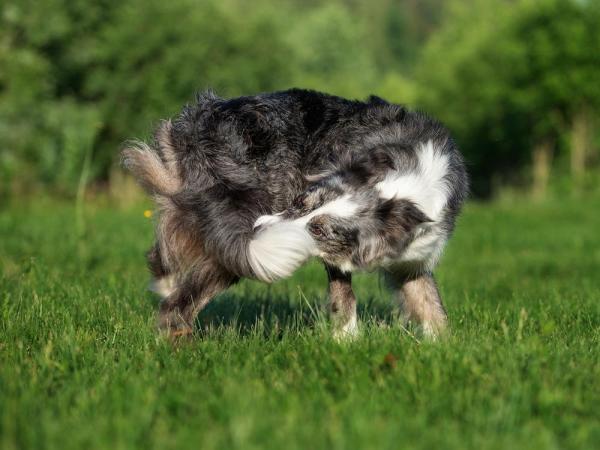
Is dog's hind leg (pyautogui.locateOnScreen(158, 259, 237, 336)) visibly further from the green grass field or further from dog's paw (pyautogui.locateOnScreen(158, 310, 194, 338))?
the green grass field

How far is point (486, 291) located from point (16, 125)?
61.2 feet

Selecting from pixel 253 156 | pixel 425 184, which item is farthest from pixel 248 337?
pixel 425 184

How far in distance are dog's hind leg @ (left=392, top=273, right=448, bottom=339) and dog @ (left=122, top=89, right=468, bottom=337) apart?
0.18 ft

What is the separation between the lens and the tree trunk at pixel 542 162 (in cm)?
3406

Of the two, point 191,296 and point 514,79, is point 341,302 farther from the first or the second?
point 514,79

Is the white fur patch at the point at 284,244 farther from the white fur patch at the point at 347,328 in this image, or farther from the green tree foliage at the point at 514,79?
the green tree foliage at the point at 514,79

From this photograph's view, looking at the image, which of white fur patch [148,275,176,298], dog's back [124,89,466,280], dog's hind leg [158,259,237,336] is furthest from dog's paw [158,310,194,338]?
white fur patch [148,275,176,298]

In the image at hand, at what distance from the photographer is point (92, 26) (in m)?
31.3

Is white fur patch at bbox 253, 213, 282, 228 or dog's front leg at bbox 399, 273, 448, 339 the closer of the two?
white fur patch at bbox 253, 213, 282, 228

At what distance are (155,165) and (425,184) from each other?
167 cm

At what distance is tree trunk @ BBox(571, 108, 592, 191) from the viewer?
31844 mm

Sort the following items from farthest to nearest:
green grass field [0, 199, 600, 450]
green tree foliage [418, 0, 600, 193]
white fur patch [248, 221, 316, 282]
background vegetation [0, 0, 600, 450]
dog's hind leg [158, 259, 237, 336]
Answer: green tree foliage [418, 0, 600, 193], dog's hind leg [158, 259, 237, 336], white fur patch [248, 221, 316, 282], background vegetation [0, 0, 600, 450], green grass field [0, 199, 600, 450]

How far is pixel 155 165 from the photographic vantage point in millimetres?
→ 4824

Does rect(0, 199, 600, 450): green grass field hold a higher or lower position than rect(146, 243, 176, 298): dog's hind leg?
lower
